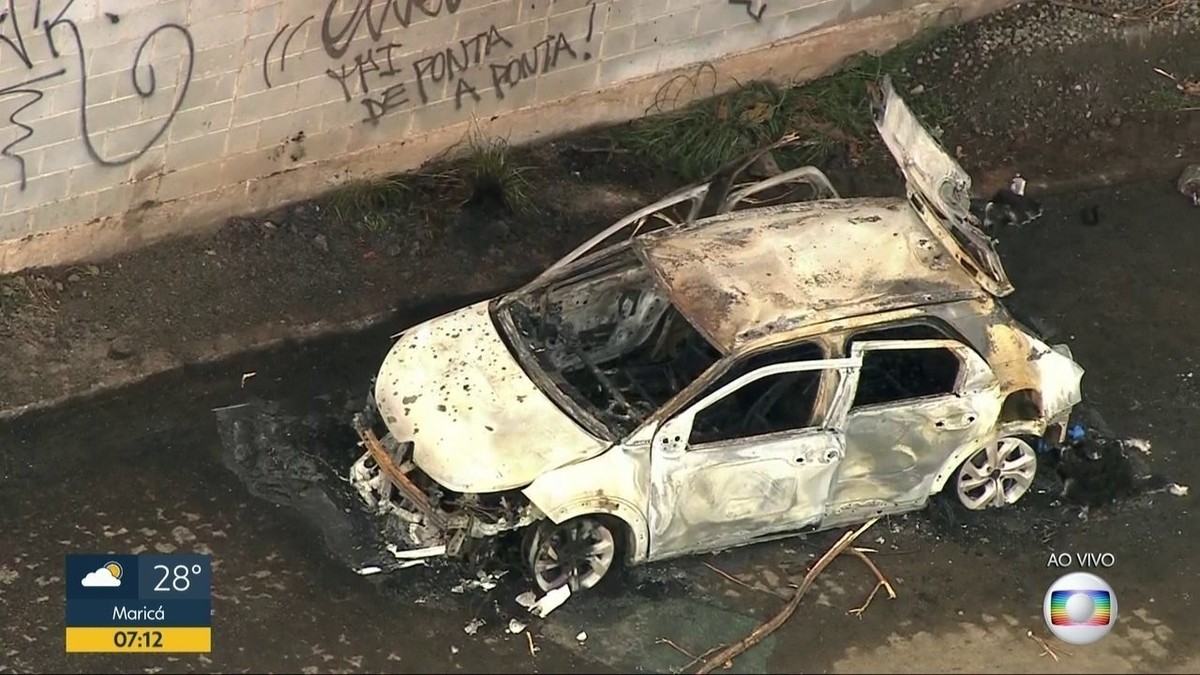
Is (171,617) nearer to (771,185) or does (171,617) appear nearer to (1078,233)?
(771,185)

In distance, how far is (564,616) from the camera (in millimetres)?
6613

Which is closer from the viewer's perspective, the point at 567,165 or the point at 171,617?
the point at 171,617

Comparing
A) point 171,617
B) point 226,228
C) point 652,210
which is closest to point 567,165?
point 652,210

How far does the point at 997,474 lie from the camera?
23.0 feet

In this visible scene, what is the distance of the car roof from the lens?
6250mm

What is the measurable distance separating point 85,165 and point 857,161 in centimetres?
553

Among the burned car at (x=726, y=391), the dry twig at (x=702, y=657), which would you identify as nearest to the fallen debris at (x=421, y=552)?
the burned car at (x=726, y=391)

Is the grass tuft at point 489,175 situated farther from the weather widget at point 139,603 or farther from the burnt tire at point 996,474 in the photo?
the burnt tire at point 996,474

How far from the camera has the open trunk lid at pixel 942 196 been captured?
21.8ft

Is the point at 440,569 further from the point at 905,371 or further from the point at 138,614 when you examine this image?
the point at 905,371

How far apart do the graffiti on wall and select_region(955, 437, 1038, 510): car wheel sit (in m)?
4.03

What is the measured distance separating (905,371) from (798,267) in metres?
0.94

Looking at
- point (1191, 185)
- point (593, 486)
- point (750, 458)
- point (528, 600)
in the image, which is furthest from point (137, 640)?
point (1191, 185)

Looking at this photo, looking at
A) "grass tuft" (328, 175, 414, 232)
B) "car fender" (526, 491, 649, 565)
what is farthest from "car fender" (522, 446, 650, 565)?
"grass tuft" (328, 175, 414, 232)
